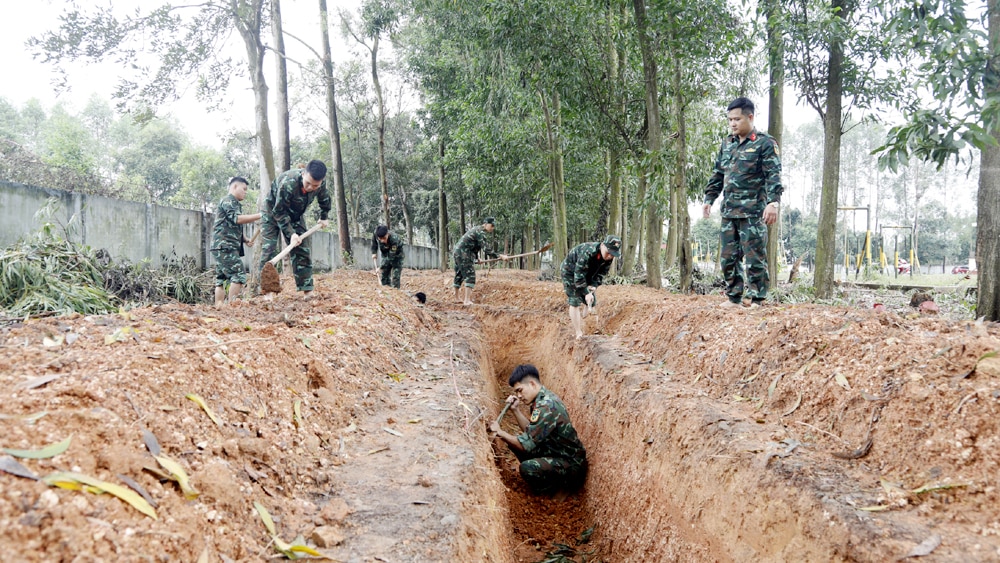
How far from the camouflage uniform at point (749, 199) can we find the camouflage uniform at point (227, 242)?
18.6ft

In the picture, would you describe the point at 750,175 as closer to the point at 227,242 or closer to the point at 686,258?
the point at 686,258

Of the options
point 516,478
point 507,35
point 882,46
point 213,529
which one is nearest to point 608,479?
point 516,478

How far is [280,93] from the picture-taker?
10562 mm

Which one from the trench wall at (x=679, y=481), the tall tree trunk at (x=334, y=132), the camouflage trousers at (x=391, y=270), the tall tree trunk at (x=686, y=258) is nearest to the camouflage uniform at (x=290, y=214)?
the trench wall at (x=679, y=481)

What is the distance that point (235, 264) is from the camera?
22.2ft

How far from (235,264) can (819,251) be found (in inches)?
304

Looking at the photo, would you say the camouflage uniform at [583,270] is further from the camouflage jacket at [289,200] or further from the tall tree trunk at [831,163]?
the camouflage jacket at [289,200]

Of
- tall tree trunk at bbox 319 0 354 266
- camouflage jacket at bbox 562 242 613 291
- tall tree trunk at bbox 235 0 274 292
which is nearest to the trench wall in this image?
camouflage jacket at bbox 562 242 613 291

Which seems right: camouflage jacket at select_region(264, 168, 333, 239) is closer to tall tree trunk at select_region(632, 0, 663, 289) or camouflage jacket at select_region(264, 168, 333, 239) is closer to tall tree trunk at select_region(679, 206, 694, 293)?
tall tree trunk at select_region(632, 0, 663, 289)

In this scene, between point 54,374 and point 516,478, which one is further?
point 516,478

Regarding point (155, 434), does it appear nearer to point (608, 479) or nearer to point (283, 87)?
point (608, 479)

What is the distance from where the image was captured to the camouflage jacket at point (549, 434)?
5.38m

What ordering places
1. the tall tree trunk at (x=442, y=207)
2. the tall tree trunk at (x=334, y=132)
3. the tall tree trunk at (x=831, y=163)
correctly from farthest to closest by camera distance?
the tall tree trunk at (x=442, y=207)
the tall tree trunk at (x=334, y=132)
the tall tree trunk at (x=831, y=163)

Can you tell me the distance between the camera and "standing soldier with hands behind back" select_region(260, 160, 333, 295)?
6.42 meters
